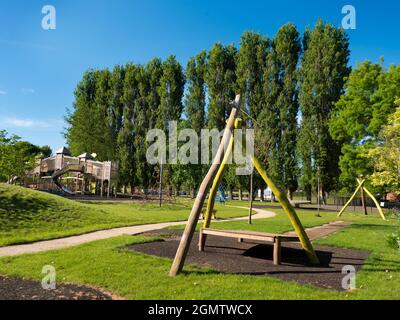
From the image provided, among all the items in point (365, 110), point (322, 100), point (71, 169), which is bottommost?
point (71, 169)

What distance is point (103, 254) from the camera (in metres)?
7.66

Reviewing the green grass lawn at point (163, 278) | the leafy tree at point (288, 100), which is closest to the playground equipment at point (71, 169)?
the leafy tree at point (288, 100)

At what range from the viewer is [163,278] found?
5.82m

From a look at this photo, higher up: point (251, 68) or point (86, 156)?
point (251, 68)

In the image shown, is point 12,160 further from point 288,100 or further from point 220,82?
point 288,100

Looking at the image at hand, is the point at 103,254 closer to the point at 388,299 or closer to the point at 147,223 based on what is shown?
the point at 388,299

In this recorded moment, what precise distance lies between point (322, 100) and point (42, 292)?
37784 mm

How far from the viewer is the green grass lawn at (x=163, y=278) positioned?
510cm

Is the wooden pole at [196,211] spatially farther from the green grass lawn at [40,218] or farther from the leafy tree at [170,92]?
the leafy tree at [170,92]

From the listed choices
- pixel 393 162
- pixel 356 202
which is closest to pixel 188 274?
pixel 393 162

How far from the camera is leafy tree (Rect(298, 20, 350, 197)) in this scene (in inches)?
1452

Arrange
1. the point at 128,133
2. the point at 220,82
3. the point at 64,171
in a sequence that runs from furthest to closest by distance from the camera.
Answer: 1. the point at 128,133
2. the point at 220,82
3. the point at 64,171

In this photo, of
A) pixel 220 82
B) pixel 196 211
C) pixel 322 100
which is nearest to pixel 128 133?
pixel 220 82
